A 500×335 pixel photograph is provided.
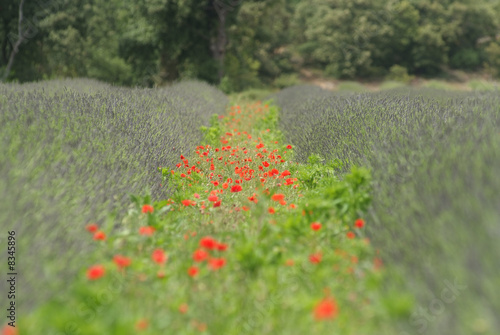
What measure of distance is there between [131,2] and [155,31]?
1804 millimetres

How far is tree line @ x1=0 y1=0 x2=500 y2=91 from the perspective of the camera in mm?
17078

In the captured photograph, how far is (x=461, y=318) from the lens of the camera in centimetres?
162

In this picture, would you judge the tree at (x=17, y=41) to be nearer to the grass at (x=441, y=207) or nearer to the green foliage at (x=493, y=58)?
the grass at (x=441, y=207)

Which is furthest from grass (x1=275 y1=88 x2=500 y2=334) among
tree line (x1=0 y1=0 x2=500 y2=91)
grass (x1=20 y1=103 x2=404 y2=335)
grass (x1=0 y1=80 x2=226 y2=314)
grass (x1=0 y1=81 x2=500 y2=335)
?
tree line (x1=0 y1=0 x2=500 y2=91)

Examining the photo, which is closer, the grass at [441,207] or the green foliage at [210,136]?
the grass at [441,207]

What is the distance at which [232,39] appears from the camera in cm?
2153

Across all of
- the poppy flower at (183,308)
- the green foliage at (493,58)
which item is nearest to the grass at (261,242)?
the poppy flower at (183,308)

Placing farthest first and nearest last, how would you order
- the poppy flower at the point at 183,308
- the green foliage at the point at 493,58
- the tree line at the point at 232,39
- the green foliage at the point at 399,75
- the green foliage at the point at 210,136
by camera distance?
the green foliage at the point at 399,75, the green foliage at the point at 493,58, the tree line at the point at 232,39, the green foliage at the point at 210,136, the poppy flower at the point at 183,308

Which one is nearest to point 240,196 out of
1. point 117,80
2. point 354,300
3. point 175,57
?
point 354,300

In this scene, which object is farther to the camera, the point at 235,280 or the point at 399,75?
the point at 399,75

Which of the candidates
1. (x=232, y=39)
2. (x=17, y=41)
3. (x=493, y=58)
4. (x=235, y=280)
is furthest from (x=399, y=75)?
(x=235, y=280)

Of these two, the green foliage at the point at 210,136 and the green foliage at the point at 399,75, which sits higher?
the green foliage at the point at 210,136

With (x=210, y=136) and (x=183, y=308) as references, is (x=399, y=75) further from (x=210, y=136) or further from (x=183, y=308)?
(x=183, y=308)

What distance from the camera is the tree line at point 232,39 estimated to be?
17.1 m
